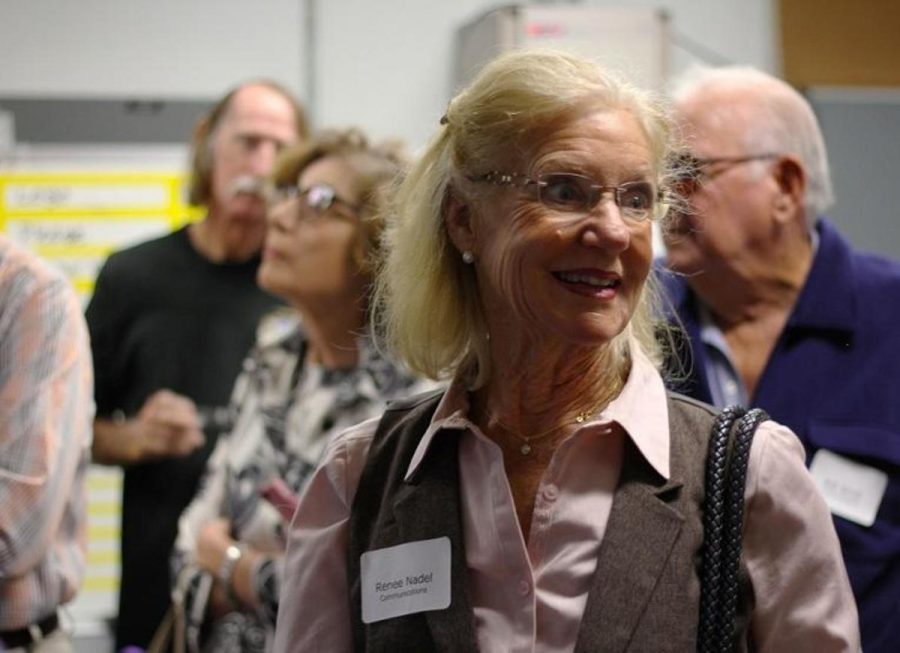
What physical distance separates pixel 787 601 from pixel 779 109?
1.33m

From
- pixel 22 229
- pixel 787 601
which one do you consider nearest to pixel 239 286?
pixel 22 229

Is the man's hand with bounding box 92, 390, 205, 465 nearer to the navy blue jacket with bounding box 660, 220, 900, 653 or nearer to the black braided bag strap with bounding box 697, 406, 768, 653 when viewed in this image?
the navy blue jacket with bounding box 660, 220, 900, 653

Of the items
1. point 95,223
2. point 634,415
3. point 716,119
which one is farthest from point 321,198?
point 95,223

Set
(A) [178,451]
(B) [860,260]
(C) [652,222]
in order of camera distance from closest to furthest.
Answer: (C) [652,222] < (B) [860,260] < (A) [178,451]

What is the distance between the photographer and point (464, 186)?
5.83 ft

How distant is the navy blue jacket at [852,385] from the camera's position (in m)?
2.13

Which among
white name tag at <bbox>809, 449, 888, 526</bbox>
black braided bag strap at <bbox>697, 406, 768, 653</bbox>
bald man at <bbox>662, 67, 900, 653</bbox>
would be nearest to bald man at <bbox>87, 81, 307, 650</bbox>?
bald man at <bbox>662, 67, 900, 653</bbox>

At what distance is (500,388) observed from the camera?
70.4 inches

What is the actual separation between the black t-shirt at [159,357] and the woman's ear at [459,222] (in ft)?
6.75

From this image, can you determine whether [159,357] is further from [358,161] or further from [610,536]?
[610,536]

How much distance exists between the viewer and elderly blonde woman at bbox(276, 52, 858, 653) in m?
1.56

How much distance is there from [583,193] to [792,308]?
0.94 m

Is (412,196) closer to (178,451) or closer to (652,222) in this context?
(652,222)

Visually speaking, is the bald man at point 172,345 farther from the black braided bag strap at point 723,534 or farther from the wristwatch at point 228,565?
the black braided bag strap at point 723,534
